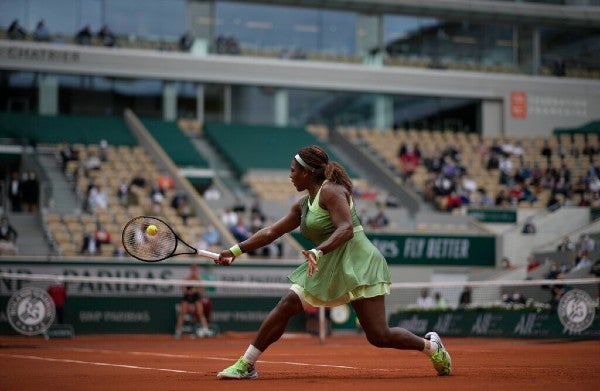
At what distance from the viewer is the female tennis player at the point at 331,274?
903cm

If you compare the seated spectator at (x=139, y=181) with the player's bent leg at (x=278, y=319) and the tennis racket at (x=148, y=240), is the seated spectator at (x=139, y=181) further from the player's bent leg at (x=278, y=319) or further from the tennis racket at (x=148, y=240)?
the player's bent leg at (x=278, y=319)

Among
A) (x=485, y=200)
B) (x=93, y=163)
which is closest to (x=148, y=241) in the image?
(x=93, y=163)

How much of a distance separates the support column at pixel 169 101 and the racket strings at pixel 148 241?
3116 cm

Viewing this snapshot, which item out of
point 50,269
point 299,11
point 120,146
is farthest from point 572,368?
point 299,11

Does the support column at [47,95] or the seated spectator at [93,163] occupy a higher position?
the support column at [47,95]

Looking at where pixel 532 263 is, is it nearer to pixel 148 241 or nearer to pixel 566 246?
pixel 566 246

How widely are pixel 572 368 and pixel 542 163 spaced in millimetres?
29614

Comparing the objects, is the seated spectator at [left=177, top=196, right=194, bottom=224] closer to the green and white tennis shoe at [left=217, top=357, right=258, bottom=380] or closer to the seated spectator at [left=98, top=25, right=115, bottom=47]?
the seated spectator at [left=98, top=25, right=115, bottom=47]

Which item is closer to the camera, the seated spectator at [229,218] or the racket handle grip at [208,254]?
the racket handle grip at [208,254]

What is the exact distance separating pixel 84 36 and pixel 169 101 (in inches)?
161

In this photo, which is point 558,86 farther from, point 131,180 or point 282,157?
point 131,180

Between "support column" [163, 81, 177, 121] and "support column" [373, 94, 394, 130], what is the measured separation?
846cm

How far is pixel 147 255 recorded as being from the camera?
9.48m

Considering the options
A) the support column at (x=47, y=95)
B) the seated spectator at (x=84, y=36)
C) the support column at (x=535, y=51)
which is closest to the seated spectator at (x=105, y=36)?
the seated spectator at (x=84, y=36)
